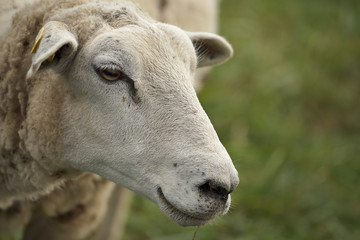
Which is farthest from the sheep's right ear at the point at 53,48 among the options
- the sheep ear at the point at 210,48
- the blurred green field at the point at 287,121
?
the blurred green field at the point at 287,121

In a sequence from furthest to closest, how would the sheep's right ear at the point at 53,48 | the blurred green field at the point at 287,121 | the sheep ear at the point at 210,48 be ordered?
the blurred green field at the point at 287,121 < the sheep ear at the point at 210,48 < the sheep's right ear at the point at 53,48

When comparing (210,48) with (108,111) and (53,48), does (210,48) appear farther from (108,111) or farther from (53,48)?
(53,48)

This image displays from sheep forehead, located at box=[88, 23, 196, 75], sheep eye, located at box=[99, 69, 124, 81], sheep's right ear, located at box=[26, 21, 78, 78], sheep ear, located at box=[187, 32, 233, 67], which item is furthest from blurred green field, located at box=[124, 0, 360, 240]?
sheep's right ear, located at box=[26, 21, 78, 78]

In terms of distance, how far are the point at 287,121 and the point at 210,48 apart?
2.71 meters

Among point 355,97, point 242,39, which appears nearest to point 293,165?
point 355,97

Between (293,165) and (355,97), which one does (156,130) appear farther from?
(355,97)

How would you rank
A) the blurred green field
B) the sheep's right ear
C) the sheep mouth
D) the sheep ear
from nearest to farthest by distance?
the sheep's right ear < the sheep mouth < the sheep ear < the blurred green field

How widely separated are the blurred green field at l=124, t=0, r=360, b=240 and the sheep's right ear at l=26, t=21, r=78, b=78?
59.9 inches

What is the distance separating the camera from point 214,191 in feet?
6.75

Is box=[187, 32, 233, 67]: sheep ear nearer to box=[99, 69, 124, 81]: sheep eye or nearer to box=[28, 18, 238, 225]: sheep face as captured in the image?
box=[28, 18, 238, 225]: sheep face

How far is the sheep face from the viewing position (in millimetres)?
2045

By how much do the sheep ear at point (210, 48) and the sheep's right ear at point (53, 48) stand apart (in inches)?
27.8

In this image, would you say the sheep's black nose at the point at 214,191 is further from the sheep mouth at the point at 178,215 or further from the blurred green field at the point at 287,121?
the blurred green field at the point at 287,121

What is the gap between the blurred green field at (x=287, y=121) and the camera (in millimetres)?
4188
